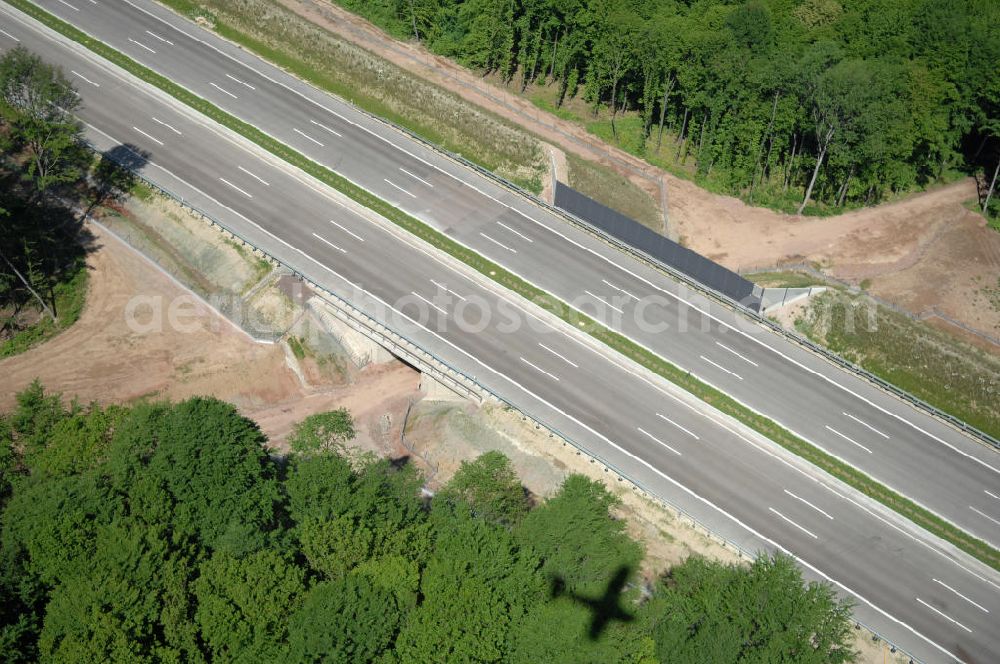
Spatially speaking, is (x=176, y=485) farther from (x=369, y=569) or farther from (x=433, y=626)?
(x=433, y=626)

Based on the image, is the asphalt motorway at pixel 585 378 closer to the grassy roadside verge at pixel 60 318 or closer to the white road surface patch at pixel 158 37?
the white road surface patch at pixel 158 37

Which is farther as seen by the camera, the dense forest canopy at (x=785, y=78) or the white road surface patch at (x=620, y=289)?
the dense forest canopy at (x=785, y=78)

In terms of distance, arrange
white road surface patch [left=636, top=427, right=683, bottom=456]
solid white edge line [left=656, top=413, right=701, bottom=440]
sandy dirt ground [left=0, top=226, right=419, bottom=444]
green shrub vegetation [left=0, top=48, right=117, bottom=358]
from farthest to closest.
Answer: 1. green shrub vegetation [left=0, top=48, right=117, bottom=358]
2. sandy dirt ground [left=0, top=226, right=419, bottom=444]
3. solid white edge line [left=656, top=413, right=701, bottom=440]
4. white road surface patch [left=636, top=427, right=683, bottom=456]

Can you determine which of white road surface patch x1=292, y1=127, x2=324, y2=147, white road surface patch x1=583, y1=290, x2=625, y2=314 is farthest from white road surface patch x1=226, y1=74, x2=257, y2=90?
white road surface patch x1=583, y1=290, x2=625, y2=314

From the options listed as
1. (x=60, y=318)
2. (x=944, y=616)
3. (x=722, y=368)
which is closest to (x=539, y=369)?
(x=722, y=368)

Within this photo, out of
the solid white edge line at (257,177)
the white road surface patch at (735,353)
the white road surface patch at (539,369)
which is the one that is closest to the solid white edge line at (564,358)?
the white road surface patch at (539,369)

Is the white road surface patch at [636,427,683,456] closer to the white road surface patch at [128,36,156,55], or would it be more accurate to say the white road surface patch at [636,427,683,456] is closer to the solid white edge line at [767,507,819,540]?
the solid white edge line at [767,507,819,540]

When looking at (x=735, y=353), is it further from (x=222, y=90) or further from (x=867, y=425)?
(x=222, y=90)
